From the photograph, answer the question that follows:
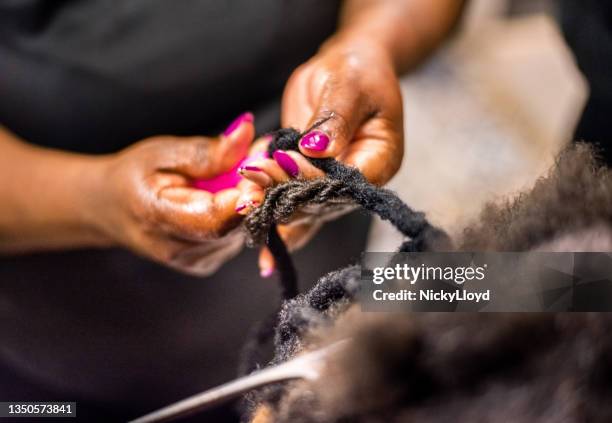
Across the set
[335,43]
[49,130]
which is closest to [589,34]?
[335,43]

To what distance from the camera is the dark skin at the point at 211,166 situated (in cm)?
36

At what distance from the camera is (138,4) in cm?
47

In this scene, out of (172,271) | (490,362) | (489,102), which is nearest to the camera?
(490,362)

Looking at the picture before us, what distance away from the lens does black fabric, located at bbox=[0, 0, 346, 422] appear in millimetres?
383

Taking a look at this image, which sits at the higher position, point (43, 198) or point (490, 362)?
point (43, 198)

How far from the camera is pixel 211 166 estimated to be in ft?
1.32

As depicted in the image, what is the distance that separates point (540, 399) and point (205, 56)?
0.40 meters

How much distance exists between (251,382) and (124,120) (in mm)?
327

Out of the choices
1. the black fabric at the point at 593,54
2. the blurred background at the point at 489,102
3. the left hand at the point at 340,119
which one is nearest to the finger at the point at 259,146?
the left hand at the point at 340,119

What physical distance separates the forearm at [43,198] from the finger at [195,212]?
0.11 metres

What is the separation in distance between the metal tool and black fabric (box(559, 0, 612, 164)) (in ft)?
0.96

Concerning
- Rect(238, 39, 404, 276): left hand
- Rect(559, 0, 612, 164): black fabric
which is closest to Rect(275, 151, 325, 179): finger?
Rect(238, 39, 404, 276): left hand

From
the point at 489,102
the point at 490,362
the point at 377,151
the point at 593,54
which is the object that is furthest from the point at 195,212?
the point at 489,102

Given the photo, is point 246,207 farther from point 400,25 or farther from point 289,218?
point 400,25
